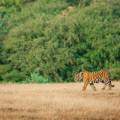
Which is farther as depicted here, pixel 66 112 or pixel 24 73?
pixel 24 73

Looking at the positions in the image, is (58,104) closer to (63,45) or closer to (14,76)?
(14,76)

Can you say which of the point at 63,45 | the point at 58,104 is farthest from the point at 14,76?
the point at 58,104

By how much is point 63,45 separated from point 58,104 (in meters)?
20.6

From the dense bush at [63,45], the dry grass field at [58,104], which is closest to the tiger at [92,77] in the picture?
the dry grass field at [58,104]

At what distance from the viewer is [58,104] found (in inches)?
602

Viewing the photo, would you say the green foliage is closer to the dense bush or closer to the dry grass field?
the dense bush

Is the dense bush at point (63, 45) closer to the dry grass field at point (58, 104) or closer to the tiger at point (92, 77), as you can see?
the tiger at point (92, 77)

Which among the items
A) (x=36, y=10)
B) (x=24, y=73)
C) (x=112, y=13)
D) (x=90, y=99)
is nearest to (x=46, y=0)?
(x=36, y=10)

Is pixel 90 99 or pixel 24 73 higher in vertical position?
pixel 90 99

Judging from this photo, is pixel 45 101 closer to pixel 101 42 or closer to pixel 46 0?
pixel 101 42

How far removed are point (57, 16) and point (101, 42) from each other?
3782 millimetres

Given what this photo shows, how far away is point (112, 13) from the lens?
38.7m

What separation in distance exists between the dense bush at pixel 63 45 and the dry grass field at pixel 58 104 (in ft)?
47.7

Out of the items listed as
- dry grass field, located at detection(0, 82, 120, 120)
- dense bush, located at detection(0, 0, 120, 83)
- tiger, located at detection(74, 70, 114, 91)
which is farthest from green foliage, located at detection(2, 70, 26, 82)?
dry grass field, located at detection(0, 82, 120, 120)
